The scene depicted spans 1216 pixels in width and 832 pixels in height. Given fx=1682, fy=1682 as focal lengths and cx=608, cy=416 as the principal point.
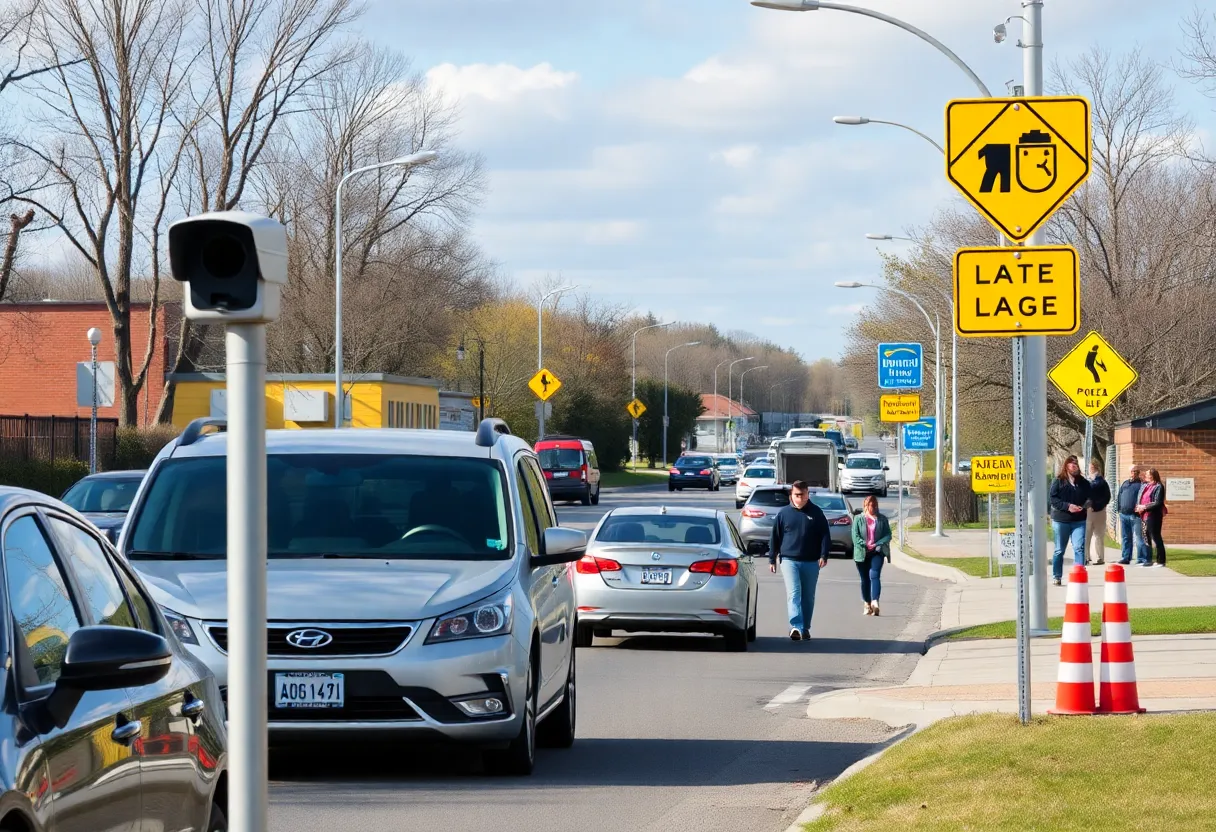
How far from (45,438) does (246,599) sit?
124 feet

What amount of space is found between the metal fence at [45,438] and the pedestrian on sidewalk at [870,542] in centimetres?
2215

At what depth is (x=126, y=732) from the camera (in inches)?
176

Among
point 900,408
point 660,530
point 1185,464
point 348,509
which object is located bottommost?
point 660,530

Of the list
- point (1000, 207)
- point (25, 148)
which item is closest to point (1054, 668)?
point (1000, 207)

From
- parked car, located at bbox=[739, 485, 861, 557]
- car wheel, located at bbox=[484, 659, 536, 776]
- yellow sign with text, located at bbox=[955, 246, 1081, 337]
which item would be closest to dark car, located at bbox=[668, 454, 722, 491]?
parked car, located at bbox=[739, 485, 861, 557]

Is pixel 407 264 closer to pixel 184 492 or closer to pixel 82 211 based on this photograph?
pixel 82 211

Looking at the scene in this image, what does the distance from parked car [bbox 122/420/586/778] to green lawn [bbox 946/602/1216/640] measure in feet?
27.8

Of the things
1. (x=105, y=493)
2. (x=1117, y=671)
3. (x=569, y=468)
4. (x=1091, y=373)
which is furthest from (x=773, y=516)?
(x=1117, y=671)

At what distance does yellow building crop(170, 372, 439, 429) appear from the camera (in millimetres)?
56469

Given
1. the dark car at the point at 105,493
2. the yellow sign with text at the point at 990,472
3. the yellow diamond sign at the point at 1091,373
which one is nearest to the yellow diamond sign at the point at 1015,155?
the yellow diamond sign at the point at 1091,373

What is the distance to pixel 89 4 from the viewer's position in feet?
155

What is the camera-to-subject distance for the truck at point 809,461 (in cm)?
5372

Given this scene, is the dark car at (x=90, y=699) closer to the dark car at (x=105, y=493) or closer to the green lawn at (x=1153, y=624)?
the green lawn at (x=1153, y=624)

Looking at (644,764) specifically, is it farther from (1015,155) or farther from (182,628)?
(1015,155)
